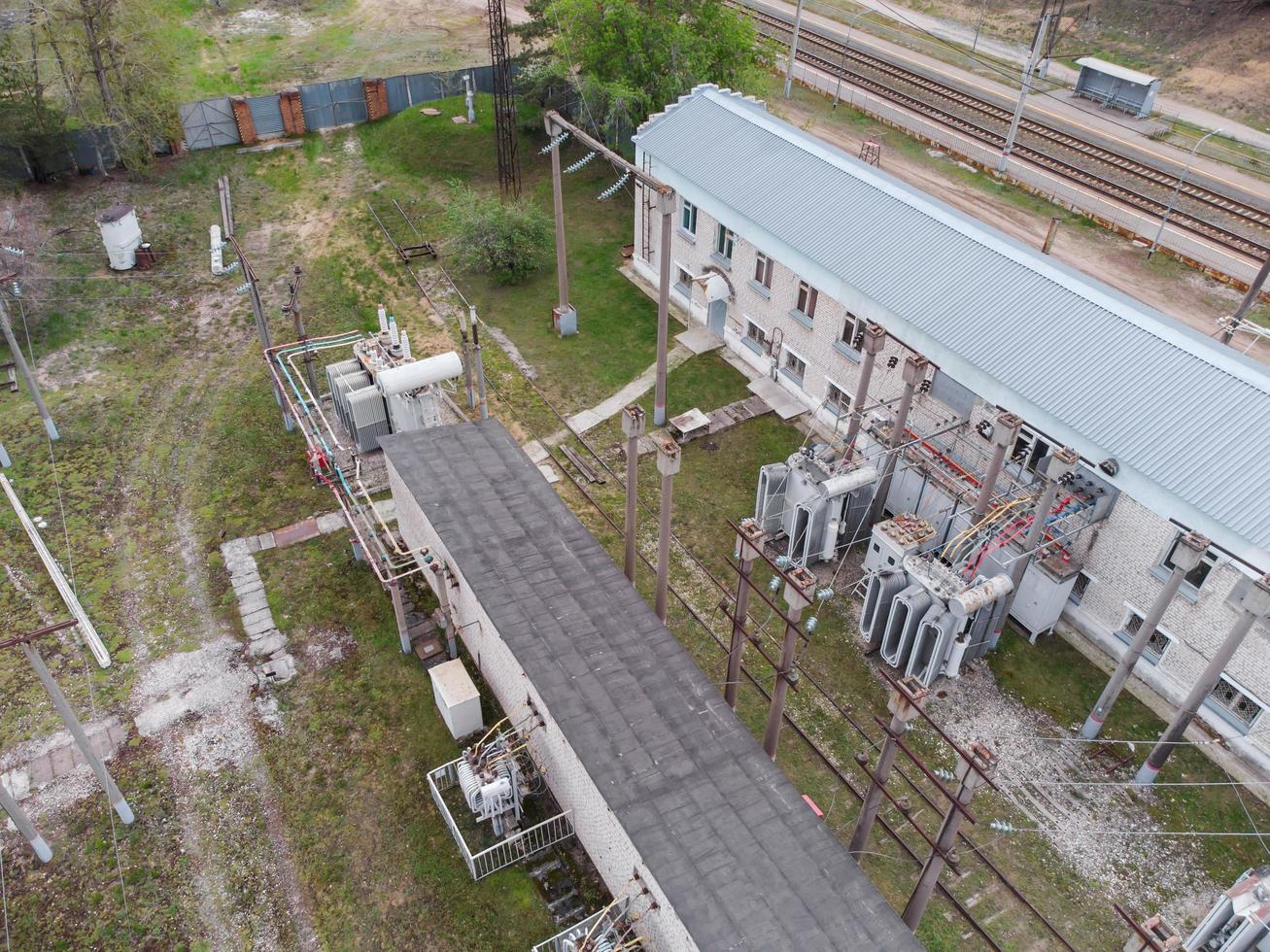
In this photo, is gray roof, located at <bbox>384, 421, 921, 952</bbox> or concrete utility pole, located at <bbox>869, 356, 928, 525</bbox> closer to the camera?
gray roof, located at <bbox>384, 421, 921, 952</bbox>

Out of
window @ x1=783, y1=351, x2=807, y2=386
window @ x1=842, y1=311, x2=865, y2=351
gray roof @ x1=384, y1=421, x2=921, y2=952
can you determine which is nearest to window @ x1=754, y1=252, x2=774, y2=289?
window @ x1=783, y1=351, x2=807, y2=386

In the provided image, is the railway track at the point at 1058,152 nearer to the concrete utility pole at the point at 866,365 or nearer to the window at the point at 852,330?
the window at the point at 852,330

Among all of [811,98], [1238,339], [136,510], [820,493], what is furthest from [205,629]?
[811,98]

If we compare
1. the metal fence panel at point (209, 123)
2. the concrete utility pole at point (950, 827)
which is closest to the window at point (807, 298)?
the concrete utility pole at point (950, 827)

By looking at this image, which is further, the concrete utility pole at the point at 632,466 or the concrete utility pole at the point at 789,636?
the concrete utility pole at the point at 632,466

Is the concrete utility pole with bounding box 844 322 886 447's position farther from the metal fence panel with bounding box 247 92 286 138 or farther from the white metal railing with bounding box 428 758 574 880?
the metal fence panel with bounding box 247 92 286 138

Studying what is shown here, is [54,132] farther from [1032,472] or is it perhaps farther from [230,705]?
[1032,472]
